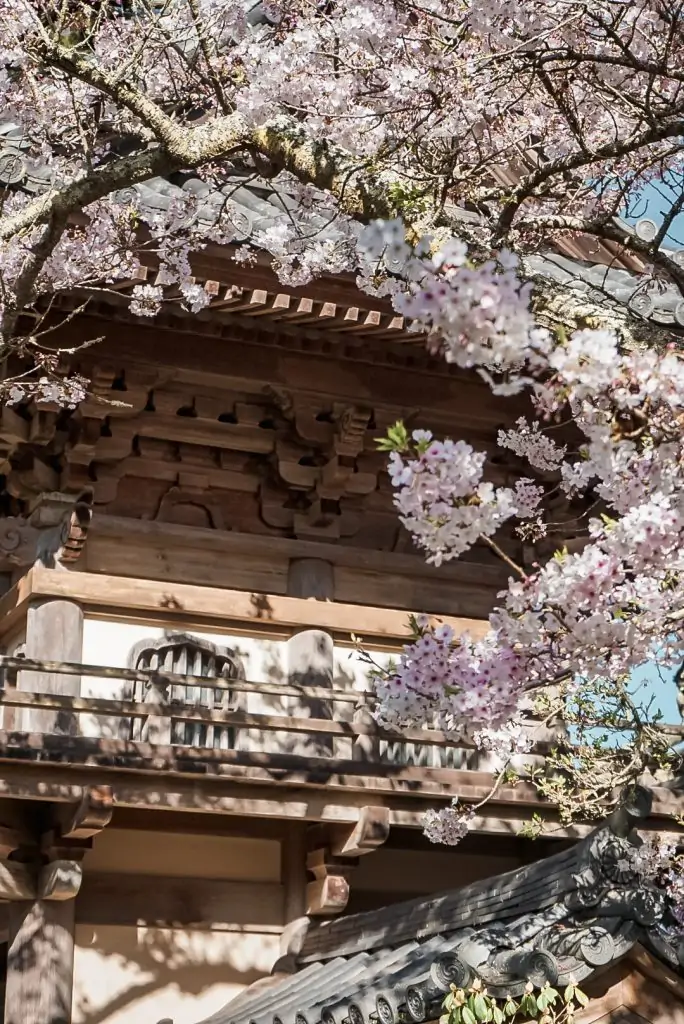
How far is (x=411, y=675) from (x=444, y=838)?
2.65 metres

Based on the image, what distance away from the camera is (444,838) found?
25.2ft

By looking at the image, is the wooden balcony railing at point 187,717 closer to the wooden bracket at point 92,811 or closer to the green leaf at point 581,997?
the wooden bracket at point 92,811

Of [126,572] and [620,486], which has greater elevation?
[126,572]

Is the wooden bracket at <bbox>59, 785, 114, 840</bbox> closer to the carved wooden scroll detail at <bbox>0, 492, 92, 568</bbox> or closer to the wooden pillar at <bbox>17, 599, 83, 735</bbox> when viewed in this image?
the wooden pillar at <bbox>17, 599, 83, 735</bbox>

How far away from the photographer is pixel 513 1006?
6473mm

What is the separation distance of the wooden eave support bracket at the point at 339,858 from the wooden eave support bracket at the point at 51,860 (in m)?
1.46

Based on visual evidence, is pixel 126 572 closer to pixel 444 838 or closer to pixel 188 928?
pixel 188 928

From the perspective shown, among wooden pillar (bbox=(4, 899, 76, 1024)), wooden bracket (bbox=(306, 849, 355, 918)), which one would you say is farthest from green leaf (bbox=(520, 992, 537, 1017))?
wooden pillar (bbox=(4, 899, 76, 1024))

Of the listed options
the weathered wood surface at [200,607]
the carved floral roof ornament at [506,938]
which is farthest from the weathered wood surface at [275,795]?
the weathered wood surface at [200,607]

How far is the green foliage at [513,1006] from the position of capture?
6422 mm

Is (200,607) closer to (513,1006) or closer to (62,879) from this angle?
(62,879)

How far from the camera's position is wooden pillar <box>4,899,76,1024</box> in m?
8.30

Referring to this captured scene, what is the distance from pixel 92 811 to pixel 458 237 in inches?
172

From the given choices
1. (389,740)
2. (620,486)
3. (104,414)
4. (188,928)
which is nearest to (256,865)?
(188,928)
